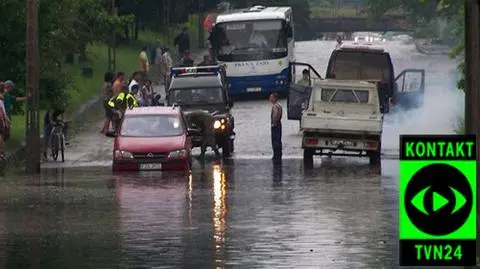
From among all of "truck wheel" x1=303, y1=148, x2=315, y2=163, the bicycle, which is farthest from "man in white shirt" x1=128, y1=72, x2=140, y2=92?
"truck wheel" x1=303, y1=148, x2=315, y2=163

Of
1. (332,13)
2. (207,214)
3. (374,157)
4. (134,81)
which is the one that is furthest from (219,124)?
(332,13)

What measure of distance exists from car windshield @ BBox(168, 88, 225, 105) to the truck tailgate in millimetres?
4966

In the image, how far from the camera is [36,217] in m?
23.0

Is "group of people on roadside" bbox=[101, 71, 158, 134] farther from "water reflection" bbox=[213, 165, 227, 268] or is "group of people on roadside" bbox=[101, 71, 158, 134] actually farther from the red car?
"water reflection" bbox=[213, 165, 227, 268]

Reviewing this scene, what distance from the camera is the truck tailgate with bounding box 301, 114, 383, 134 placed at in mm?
35469

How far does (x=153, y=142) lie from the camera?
3272 cm

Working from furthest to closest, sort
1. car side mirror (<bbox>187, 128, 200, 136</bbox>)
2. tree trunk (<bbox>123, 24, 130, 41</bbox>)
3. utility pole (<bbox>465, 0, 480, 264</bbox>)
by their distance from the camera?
tree trunk (<bbox>123, 24, 130, 41</bbox>) → car side mirror (<bbox>187, 128, 200, 136</bbox>) → utility pole (<bbox>465, 0, 480, 264</bbox>)

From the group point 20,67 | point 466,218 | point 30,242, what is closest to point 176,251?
point 30,242

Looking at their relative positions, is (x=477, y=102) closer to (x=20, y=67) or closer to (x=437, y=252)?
(x=437, y=252)

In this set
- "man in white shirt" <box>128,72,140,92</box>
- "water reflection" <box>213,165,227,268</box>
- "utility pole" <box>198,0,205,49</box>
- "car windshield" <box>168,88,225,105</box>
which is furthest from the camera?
"utility pole" <box>198,0,205,49</box>

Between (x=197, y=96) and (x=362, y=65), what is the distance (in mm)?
10098

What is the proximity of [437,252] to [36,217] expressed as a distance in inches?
566

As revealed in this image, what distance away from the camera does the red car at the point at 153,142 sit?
32.3 m

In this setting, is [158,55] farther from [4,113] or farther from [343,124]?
[4,113]
